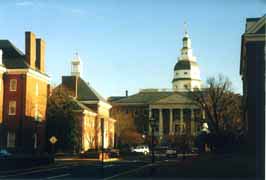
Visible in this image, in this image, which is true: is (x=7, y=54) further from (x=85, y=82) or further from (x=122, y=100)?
(x=122, y=100)

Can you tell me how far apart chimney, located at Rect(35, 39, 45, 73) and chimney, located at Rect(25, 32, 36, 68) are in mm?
453

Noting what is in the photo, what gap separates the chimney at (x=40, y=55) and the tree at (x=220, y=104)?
48.6ft

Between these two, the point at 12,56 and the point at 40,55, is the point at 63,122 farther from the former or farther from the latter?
the point at 12,56

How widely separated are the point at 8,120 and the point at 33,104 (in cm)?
285

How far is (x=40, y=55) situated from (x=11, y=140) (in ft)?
28.3

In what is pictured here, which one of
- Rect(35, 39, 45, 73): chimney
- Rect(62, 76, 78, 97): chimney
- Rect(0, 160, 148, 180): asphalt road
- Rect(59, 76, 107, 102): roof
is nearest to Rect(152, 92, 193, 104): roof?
Rect(59, 76, 107, 102): roof

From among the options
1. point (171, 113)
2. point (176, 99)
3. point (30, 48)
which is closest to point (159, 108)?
point (171, 113)

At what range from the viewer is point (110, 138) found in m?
74.5

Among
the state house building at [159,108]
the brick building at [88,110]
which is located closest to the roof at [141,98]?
the state house building at [159,108]

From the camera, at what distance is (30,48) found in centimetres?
5041

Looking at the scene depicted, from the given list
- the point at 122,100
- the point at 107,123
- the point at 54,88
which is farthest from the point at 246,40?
the point at 122,100

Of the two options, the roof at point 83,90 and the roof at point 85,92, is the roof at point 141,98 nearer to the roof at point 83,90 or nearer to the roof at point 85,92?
the roof at point 83,90

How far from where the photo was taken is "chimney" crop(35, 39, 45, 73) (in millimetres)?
51122

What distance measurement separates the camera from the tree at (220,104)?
1924 inches
